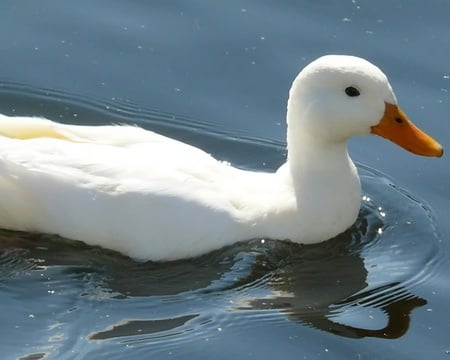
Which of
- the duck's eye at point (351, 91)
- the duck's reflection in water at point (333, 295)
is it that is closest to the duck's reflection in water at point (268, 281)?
the duck's reflection in water at point (333, 295)

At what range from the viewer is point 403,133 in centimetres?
873

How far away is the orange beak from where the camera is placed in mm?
8656

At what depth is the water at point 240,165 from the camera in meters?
7.89

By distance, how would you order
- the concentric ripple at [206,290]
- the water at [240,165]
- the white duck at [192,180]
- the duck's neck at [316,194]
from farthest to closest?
the duck's neck at [316,194] → the white duck at [192,180] → the water at [240,165] → the concentric ripple at [206,290]

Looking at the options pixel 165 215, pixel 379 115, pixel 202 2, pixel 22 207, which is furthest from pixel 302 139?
pixel 202 2

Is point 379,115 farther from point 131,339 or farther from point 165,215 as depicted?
point 131,339

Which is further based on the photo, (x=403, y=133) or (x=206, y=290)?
(x=403, y=133)

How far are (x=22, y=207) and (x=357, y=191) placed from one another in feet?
6.80

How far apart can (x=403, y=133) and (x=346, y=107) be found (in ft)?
1.35

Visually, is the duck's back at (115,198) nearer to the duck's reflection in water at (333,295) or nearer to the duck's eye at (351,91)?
the duck's reflection in water at (333,295)

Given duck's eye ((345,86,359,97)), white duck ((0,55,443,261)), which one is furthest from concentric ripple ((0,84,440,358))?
duck's eye ((345,86,359,97))

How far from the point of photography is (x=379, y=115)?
8633 mm

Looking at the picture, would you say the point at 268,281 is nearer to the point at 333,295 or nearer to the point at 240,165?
the point at 333,295

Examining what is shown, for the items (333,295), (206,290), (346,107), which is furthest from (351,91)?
(206,290)
